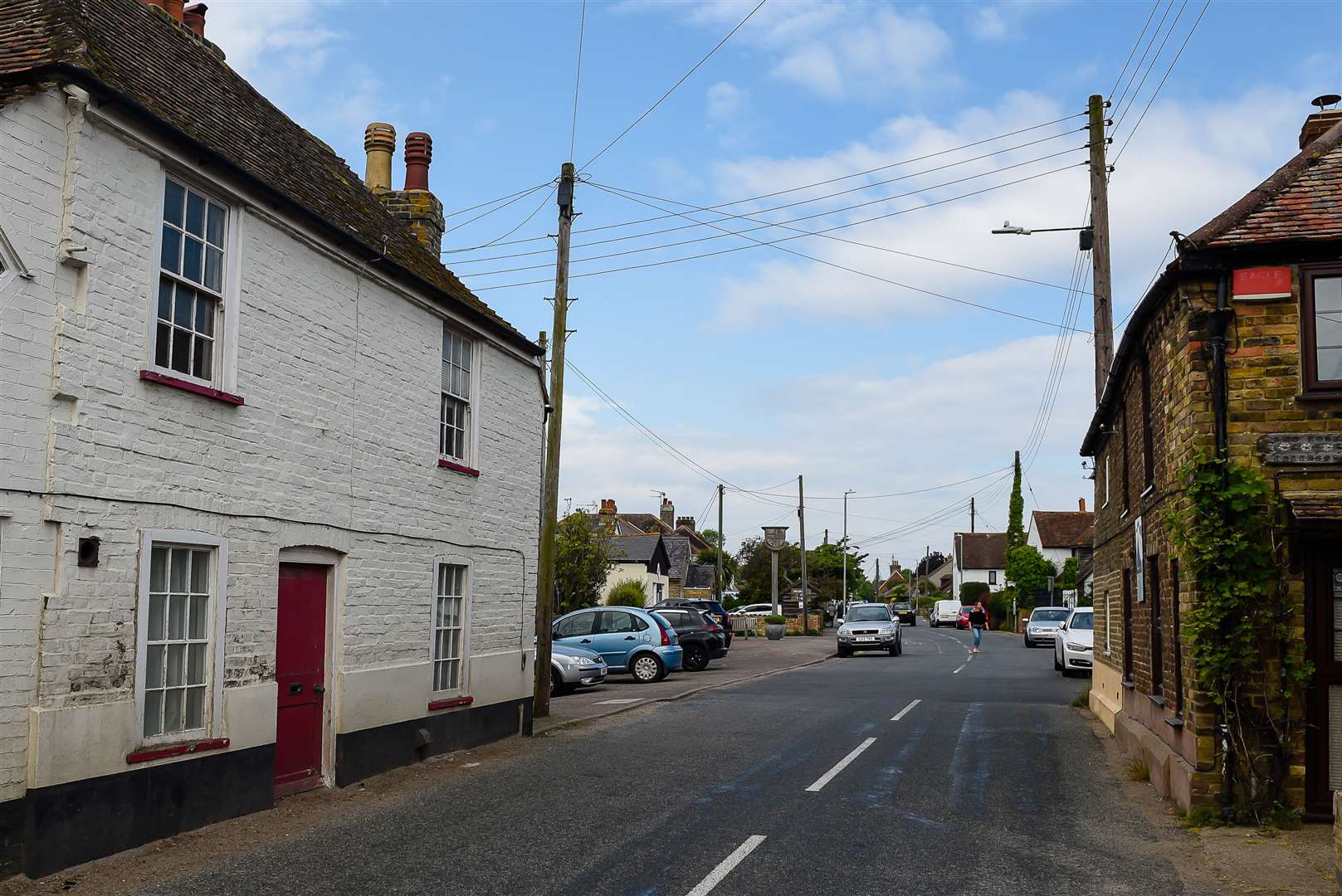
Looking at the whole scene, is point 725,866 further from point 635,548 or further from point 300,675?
point 635,548

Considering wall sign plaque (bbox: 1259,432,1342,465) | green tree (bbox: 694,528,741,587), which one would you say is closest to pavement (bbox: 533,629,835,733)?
wall sign plaque (bbox: 1259,432,1342,465)

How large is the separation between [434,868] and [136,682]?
2659 mm

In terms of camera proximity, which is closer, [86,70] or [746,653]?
[86,70]

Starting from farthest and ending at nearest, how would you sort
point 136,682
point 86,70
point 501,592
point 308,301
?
point 501,592
point 308,301
point 136,682
point 86,70

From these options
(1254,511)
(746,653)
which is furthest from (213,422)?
(746,653)

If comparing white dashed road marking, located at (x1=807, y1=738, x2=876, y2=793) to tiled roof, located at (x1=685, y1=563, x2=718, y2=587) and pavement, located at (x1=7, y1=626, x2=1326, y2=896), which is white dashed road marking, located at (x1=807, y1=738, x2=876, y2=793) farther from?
tiled roof, located at (x1=685, y1=563, x2=718, y2=587)

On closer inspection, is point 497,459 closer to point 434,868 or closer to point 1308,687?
point 434,868

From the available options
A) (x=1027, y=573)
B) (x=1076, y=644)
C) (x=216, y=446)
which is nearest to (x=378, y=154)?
(x=216, y=446)

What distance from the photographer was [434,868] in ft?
25.7

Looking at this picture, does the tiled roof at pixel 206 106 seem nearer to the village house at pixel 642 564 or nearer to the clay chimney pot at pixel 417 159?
the clay chimney pot at pixel 417 159

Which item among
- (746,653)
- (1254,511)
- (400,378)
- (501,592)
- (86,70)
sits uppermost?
(86,70)

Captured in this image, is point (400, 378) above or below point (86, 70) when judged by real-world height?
below

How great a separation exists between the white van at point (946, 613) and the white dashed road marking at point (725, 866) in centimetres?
7243

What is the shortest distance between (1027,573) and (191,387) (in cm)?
6115
